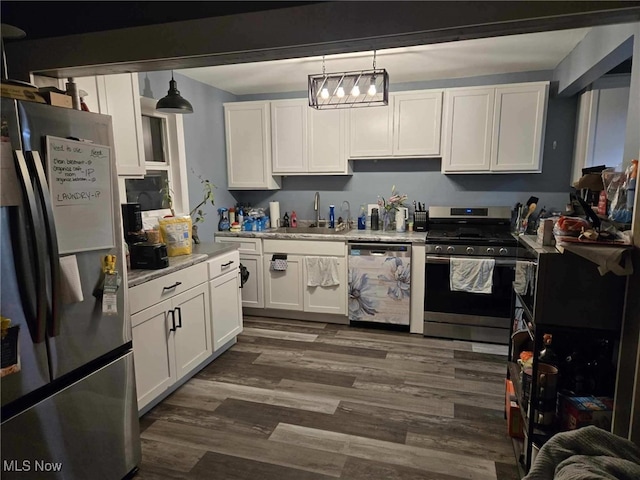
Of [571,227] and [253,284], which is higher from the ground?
[571,227]

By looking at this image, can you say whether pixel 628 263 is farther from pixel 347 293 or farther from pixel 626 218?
pixel 347 293

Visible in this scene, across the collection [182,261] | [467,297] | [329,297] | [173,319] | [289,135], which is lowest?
[329,297]

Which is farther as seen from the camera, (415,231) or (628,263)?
(415,231)

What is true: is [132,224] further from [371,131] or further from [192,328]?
[371,131]

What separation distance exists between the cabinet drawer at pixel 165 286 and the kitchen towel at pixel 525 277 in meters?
2.07

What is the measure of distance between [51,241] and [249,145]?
124 inches

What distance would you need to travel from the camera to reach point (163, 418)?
2.55 m

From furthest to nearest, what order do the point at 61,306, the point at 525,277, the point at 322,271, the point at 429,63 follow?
1. the point at 322,271
2. the point at 429,63
3. the point at 525,277
4. the point at 61,306

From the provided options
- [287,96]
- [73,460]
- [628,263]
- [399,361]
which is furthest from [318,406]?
[287,96]

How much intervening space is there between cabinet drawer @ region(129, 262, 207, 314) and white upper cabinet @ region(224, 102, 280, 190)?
1.73 m

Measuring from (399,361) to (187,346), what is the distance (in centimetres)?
168

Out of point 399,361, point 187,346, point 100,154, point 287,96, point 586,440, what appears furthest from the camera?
point 287,96

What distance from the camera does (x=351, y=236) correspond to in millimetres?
3889

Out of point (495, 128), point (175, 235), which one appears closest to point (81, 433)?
point (175, 235)
